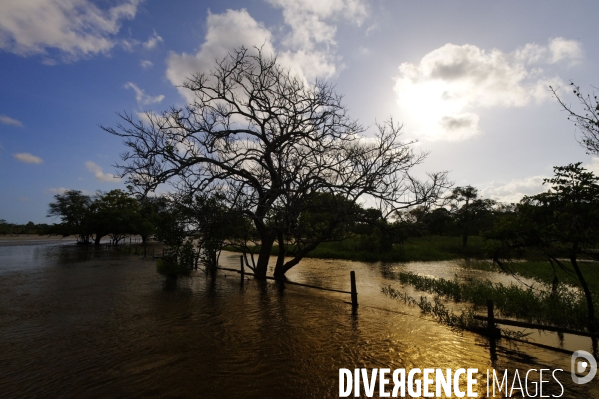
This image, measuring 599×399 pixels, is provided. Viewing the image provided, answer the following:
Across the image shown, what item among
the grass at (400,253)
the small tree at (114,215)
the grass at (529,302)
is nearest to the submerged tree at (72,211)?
the small tree at (114,215)

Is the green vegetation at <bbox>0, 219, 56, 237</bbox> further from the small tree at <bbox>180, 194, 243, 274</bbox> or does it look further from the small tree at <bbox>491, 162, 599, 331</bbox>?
the small tree at <bbox>491, 162, 599, 331</bbox>

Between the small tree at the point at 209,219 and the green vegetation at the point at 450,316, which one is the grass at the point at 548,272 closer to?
the green vegetation at the point at 450,316

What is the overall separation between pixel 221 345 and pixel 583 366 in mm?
7958

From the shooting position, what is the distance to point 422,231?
1283 centimetres

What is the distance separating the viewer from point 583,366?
21.7ft

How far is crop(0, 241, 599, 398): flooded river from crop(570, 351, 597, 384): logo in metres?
0.15

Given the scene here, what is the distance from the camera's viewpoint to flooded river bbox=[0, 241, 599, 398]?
5.77 metres

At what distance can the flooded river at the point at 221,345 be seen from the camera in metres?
5.77

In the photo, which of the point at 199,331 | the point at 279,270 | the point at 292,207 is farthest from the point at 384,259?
the point at 199,331

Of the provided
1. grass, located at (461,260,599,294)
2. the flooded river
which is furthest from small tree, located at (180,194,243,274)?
grass, located at (461,260,599,294)

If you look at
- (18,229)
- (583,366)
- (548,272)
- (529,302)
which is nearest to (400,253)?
(548,272)

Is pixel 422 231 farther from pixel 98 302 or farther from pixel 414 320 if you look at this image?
pixel 98 302

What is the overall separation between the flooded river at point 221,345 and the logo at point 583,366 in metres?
0.15

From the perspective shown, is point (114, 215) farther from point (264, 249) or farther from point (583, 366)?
point (583, 366)
